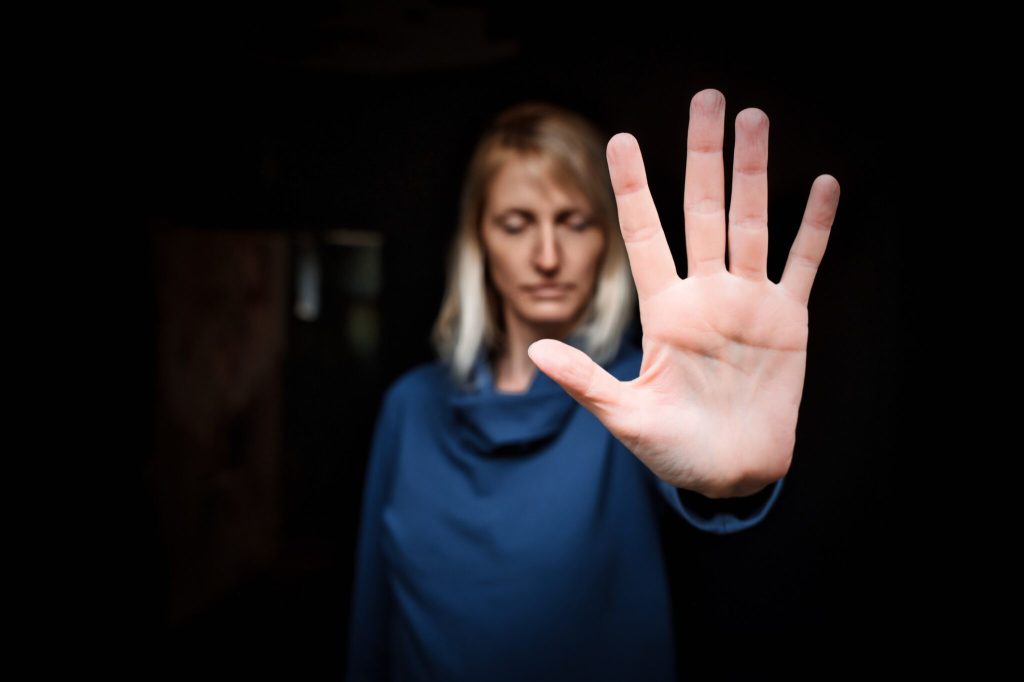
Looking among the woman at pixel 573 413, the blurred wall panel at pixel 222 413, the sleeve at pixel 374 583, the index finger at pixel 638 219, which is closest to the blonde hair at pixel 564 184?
the woman at pixel 573 413

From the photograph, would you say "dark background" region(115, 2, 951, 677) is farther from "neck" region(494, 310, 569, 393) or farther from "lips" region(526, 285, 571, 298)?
"neck" region(494, 310, 569, 393)

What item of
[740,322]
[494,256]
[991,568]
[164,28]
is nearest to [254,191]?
[164,28]

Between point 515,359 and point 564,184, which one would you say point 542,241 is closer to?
point 564,184

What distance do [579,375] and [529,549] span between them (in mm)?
325

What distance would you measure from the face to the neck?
7cm

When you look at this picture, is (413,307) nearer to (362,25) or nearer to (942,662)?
(362,25)

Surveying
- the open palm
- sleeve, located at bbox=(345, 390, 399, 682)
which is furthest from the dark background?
sleeve, located at bbox=(345, 390, 399, 682)

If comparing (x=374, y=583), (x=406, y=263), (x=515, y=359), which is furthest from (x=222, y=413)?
(x=515, y=359)

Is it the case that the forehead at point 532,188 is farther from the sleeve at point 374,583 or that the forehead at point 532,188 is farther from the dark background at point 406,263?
the sleeve at point 374,583

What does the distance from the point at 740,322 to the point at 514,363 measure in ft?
1.46

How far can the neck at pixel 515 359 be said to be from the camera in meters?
0.83

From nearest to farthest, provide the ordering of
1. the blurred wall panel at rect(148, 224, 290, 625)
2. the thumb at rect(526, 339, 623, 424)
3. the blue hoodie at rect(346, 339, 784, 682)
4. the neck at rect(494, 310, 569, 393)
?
1. the thumb at rect(526, 339, 623, 424)
2. the blue hoodie at rect(346, 339, 784, 682)
3. the neck at rect(494, 310, 569, 393)
4. the blurred wall panel at rect(148, 224, 290, 625)

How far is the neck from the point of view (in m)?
0.83

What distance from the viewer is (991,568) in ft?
1.77
